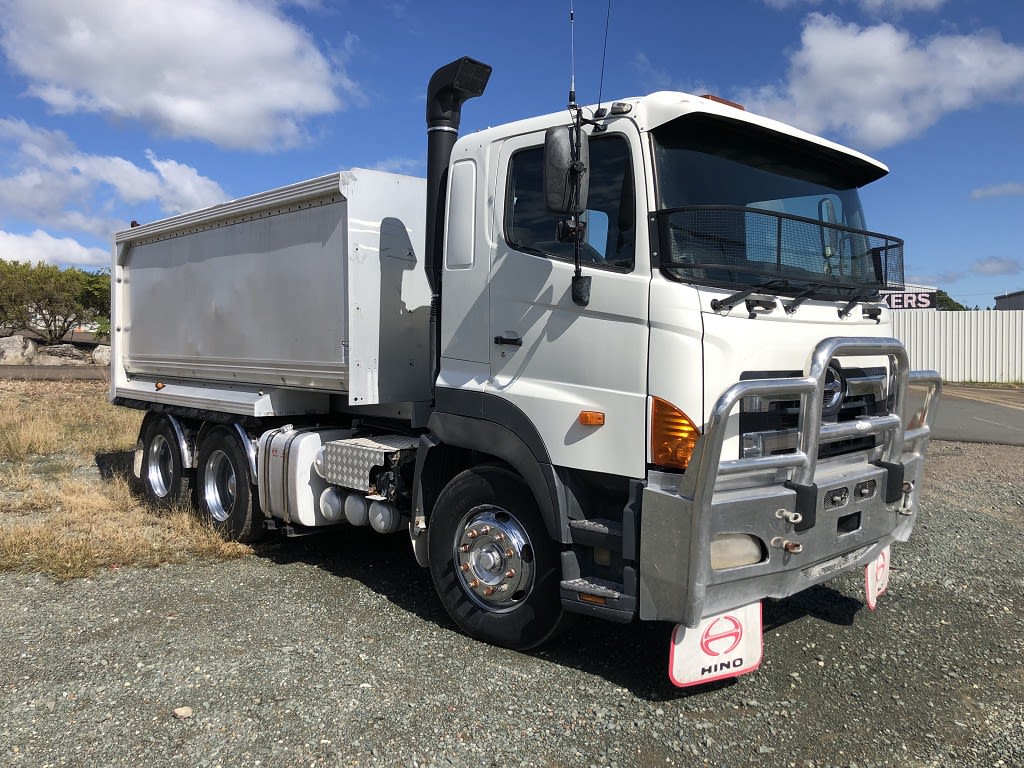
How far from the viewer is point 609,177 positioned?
13.0 feet

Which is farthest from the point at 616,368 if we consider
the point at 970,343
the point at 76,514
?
the point at 970,343

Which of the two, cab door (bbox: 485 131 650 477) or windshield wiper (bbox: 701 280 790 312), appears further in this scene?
cab door (bbox: 485 131 650 477)

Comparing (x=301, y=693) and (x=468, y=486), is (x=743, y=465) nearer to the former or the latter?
(x=468, y=486)

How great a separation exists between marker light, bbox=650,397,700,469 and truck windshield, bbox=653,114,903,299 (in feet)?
2.02

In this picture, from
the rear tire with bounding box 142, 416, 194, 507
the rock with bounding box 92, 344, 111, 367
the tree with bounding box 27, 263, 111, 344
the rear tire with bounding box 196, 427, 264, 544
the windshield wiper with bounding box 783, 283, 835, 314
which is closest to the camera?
the windshield wiper with bounding box 783, 283, 835, 314

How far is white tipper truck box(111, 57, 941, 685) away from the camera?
361 cm

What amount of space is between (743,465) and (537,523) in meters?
1.23

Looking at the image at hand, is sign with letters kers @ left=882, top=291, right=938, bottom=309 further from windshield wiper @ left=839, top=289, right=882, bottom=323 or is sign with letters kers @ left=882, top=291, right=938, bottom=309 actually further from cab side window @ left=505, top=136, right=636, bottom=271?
cab side window @ left=505, top=136, right=636, bottom=271

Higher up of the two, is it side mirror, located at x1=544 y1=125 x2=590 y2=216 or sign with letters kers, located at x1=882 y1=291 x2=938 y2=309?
side mirror, located at x1=544 y1=125 x2=590 y2=216

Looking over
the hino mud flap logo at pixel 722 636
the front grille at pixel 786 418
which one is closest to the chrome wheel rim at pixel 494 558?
the hino mud flap logo at pixel 722 636

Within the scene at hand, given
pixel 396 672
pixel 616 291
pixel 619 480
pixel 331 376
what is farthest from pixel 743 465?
pixel 331 376

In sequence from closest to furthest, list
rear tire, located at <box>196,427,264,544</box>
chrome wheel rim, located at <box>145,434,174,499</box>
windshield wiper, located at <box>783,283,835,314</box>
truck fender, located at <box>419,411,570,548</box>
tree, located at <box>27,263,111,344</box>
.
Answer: windshield wiper, located at <box>783,283,835,314</box> → truck fender, located at <box>419,411,570,548</box> → rear tire, located at <box>196,427,264,544</box> → chrome wheel rim, located at <box>145,434,174,499</box> → tree, located at <box>27,263,111,344</box>

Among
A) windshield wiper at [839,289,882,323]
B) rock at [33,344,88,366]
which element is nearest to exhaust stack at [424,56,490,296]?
windshield wiper at [839,289,882,323]

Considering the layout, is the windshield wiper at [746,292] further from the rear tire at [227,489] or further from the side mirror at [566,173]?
the rear tire at [227,489]
